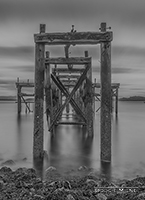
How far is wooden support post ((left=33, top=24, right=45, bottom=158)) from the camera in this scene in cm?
556

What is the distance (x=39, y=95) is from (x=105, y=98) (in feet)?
5.10

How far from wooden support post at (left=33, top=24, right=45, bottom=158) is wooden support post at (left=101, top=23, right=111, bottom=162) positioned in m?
1.42

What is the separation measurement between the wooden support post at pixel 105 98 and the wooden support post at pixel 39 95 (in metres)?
1.42

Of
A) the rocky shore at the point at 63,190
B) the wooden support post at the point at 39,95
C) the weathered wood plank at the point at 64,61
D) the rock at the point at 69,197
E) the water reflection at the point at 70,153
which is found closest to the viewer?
the rock at the point at 69,197

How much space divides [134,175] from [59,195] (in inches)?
98.6

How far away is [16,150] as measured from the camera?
25.3 feet

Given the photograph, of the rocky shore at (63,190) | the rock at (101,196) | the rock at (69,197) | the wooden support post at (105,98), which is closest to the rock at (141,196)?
the rocky shore at (63,190)

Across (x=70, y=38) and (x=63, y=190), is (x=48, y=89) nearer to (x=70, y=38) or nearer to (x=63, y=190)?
(x=70, y=38)

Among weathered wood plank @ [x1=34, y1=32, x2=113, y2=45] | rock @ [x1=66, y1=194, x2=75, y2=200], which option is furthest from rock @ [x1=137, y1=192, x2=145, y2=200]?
weathered wood plank @ [x1=34, y1=32, x2=113, y2=45]

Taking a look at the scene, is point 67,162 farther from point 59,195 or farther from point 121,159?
point 59,195

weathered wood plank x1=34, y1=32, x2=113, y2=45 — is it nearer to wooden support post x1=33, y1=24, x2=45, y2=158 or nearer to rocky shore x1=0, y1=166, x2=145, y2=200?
wooden support post x1=33, y1=24, x2=45, y2=158

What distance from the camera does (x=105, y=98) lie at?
5395 mm

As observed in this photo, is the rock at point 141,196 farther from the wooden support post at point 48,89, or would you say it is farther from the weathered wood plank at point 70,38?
the wooden support post at point 48,89

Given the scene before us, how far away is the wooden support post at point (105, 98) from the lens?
532 centimetres
